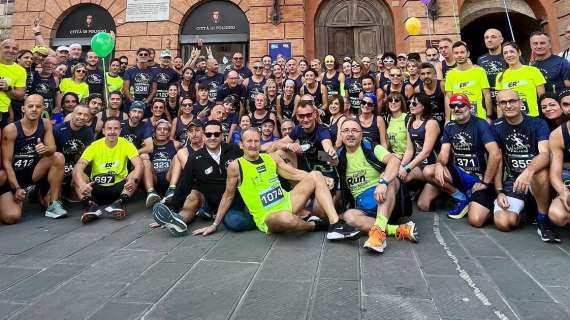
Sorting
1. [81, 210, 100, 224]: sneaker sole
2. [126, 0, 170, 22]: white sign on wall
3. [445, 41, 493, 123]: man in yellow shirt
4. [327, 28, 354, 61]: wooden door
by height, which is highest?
[126, 0, 170, 22]: white sign on wall

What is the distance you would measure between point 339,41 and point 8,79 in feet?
30.8

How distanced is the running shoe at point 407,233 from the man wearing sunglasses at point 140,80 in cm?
605

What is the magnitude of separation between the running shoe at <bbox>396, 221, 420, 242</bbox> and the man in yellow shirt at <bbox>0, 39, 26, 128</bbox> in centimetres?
571

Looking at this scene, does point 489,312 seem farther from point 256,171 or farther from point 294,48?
point 294,48

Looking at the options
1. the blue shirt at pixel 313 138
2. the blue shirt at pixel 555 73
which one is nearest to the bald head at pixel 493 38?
the blue shirt at pixel 555 73

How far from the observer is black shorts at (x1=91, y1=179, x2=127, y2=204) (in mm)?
5113

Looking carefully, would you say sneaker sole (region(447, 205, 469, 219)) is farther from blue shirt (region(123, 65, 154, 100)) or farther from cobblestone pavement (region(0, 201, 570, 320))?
blue shirt (region(123, 65, 154, 100))

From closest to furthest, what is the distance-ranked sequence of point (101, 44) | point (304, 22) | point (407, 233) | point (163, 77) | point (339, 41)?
point (407, 233) → point (101, 44) → point (163, 77) → point (304, 22) → point (339, 41)

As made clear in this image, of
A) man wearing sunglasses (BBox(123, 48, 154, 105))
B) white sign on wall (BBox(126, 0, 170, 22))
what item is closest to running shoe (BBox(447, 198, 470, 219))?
man wearing sunglasses (BBox(123, 48, 154, 105))

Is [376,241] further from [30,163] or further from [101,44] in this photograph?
[101,44]

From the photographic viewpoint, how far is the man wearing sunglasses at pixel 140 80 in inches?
301

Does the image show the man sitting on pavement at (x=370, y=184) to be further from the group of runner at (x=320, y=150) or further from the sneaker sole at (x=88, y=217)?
the sneaker sole at (x=88, y=217)

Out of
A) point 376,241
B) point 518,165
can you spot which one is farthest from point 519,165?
point 376,241

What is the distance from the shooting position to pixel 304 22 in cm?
1145
